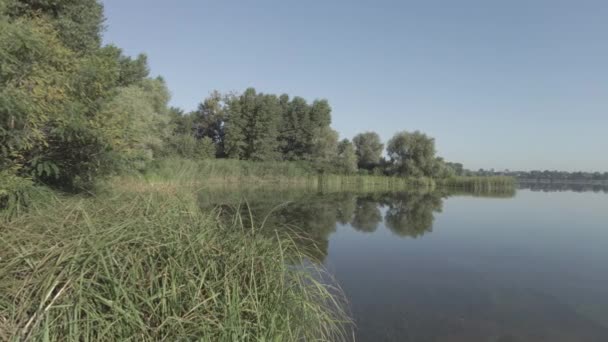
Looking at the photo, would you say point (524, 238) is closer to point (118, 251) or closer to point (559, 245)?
point (559, 245)

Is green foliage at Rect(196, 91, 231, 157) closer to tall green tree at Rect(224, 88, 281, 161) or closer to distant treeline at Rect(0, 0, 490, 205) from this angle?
tall green tree at Rect(224, 88, 281, 161)

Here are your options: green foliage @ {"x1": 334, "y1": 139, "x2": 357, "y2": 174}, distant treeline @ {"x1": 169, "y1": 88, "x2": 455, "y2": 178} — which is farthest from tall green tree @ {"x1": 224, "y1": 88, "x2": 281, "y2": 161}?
green foliage @ {"x1": 334, "y1": 139, "x2": 357, "y2": 174}

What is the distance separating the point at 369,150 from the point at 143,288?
55776 millimetres

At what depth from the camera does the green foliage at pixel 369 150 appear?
5681 centimetres

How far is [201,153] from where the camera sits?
43.5 meters

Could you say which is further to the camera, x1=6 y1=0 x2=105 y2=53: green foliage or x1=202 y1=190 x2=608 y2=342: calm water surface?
x1=6 y1=0 x2=105 y2=53: green foliage

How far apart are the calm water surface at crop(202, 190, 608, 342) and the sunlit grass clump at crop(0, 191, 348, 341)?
4.67 feet

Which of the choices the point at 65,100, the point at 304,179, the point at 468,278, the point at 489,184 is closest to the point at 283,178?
the point at 304,179

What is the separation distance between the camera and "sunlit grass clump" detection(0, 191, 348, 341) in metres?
2.33

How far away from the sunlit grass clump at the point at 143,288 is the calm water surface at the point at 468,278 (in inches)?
56.0

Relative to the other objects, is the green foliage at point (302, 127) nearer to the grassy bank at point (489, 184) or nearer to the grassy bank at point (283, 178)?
the grassy bank at point (283, 178)

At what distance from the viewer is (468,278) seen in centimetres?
780

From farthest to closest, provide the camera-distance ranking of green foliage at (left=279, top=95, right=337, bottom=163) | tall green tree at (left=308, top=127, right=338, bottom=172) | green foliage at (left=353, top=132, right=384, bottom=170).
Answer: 1. green foliage at (left=353, top=132, right=384, bottom=170)
2. green foliage at (left=279, top=95, right=337, bottom=163)
3. tall green tree at (left=308, top=127, right=338, bottom=172)

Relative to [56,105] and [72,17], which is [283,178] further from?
[56,105]
